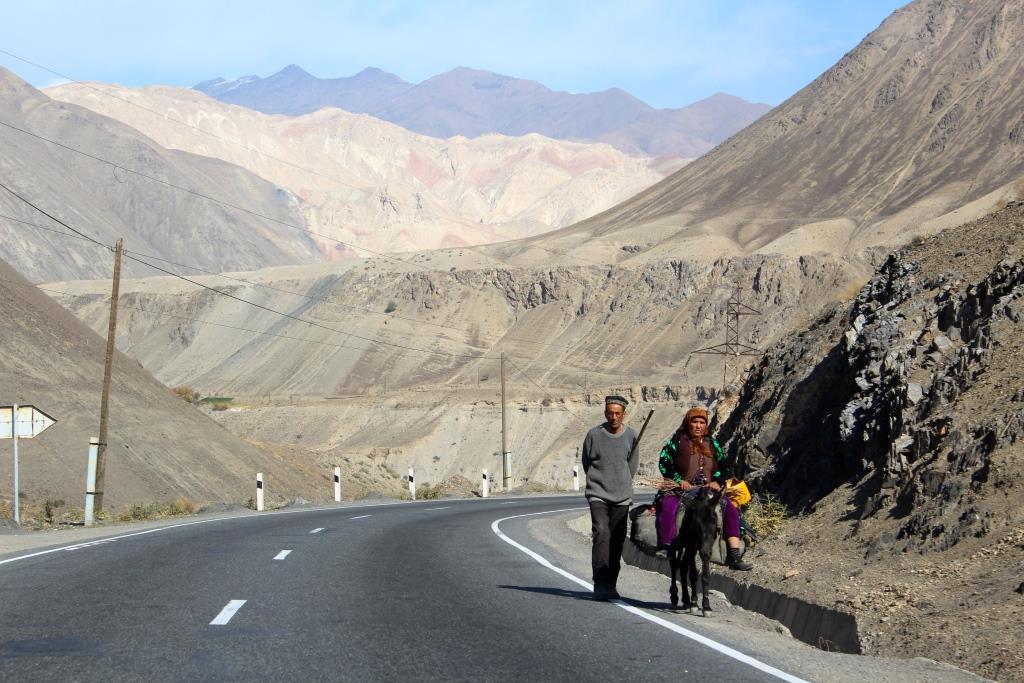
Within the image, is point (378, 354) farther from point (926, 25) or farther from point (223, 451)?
point (926, 25)

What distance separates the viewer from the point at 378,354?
10850 centimetres

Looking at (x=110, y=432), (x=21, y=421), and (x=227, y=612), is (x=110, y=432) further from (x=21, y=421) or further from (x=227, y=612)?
(x=227, y=612)

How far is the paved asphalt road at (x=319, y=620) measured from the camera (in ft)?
26.1

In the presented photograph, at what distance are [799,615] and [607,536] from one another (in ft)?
5.89

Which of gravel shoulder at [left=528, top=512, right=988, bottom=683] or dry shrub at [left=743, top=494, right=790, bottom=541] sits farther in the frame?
dry shrub at [left=743, top=494, right=790, bottom=541]

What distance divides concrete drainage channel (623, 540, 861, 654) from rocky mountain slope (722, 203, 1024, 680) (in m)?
0.16

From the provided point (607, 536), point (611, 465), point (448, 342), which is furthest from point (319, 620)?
point (448, 342)

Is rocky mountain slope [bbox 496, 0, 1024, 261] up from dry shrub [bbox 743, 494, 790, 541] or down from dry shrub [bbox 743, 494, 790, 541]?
up

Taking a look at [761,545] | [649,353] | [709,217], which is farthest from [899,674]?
[709,217]

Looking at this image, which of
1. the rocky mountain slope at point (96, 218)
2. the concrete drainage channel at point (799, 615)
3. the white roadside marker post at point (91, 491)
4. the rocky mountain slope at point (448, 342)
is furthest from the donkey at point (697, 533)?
the rocky mountain slope at point (96, 218)

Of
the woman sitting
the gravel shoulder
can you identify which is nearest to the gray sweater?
the woman sitting

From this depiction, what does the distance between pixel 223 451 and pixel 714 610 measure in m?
37.9

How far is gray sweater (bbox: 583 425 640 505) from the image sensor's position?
11.3 m

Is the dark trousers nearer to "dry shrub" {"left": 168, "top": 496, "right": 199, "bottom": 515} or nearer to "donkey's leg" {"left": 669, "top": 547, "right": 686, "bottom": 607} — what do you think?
"donkey's leg" {"left": 669, "top": 547, "right": 686, "bottom": 607}
